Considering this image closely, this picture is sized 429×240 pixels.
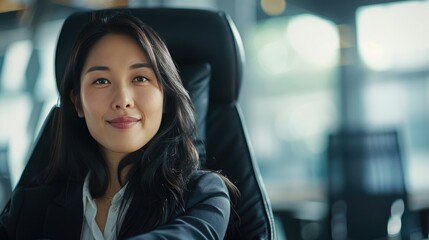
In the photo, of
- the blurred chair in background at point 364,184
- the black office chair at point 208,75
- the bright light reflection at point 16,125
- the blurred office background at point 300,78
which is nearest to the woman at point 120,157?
the black office chair at point 208,75

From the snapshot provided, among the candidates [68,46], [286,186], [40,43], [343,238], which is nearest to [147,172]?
[68,46]

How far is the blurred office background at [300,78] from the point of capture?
4.36m

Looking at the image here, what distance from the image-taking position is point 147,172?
52.8 inches

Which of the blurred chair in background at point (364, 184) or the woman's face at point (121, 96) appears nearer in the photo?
the woman's face at point (121, 96)

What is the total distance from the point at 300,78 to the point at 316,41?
0.33 m

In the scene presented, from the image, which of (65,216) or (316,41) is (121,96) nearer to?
(65,216)

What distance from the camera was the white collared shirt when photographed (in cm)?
130

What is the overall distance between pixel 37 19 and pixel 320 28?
227cm

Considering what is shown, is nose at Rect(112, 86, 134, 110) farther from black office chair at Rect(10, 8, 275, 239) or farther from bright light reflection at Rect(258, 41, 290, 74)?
A: bright light reflection at Rect(258, 41, 290, 74)

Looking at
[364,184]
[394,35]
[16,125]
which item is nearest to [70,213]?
[364,184]

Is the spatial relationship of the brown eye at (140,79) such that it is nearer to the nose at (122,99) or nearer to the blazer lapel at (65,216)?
the nose at (122,99)

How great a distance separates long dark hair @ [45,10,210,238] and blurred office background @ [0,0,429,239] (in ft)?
8.75

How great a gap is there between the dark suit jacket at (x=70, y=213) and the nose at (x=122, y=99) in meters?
0.21

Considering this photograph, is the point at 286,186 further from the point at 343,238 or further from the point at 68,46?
the point at 68,46
